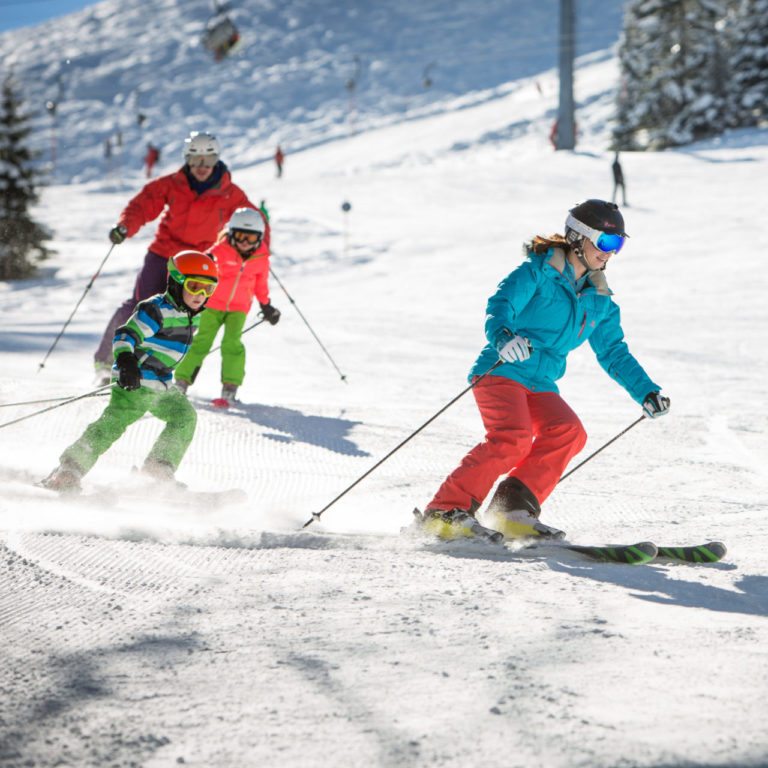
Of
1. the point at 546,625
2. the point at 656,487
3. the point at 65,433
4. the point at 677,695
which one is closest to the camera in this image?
the point at 677,695

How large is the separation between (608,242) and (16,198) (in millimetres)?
24430

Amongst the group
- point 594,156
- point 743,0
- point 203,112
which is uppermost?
point 743,0

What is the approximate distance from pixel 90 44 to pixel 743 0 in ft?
308

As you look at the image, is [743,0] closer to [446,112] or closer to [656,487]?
[446,112]

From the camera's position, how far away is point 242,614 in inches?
115

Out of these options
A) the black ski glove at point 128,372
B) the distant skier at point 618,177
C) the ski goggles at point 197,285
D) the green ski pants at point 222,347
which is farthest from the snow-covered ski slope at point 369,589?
the distant skier at point 618,177

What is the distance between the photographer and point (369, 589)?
3.21 metres

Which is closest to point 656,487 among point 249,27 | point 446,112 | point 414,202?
point 414,202

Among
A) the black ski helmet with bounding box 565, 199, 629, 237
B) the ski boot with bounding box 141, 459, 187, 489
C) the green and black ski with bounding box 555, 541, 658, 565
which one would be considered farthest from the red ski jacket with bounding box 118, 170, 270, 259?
the green and black ski with bounding box 555, 541, 658, 565

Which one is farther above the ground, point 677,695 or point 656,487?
point 677,695

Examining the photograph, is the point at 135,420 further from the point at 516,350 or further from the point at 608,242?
the point at 608,242

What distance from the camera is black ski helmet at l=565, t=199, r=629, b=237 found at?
4.11 m

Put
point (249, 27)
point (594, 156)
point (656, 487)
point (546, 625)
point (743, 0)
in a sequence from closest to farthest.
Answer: point (546, 625) < point (656, 487) < point (594, 156) < point (743, 0) < point (249, 27)

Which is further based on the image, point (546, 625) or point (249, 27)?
point (249, 27)
